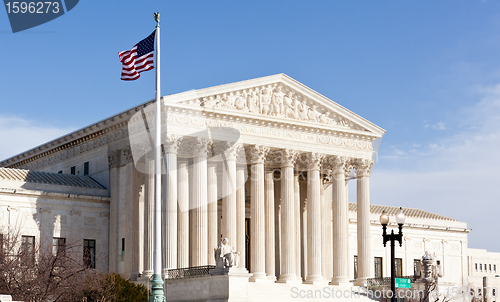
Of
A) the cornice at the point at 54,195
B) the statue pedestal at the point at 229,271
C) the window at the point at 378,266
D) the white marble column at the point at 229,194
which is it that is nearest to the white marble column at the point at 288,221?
the white marble column at the point at 229,194

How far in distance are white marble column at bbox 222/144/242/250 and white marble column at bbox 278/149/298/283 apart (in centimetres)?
510

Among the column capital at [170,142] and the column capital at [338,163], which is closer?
the column capital at [170,142]

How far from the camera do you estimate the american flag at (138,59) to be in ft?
137

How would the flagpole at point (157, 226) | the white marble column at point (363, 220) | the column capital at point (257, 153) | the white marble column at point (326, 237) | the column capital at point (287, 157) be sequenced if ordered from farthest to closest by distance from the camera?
1. the white marble column at point (326, 237)
2. the white marble column at point (363, 220)
3. the column capital at point (287, 157)
4. the column capital at point (257, 153)
5. the flagpole at point (157, 226)

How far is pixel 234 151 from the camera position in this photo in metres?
61.9

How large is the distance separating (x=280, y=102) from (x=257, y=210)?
29.6 feet

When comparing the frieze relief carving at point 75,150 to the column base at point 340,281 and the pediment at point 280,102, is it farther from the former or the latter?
the column base at point 340,281

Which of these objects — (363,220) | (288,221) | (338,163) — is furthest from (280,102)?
(363,220)

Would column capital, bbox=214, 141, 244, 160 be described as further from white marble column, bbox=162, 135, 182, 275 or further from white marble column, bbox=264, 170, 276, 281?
white marble column, bbox=264, 170, 276, 281

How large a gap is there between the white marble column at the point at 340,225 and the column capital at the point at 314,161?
68.7 inches

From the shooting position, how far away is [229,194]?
201 ft

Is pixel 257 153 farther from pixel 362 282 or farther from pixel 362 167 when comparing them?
pixel 362 282

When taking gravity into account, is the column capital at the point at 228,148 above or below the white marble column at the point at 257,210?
above

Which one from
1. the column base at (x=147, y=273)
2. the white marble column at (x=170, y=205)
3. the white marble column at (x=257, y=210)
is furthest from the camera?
the white marble column at (x=257, y=210)
